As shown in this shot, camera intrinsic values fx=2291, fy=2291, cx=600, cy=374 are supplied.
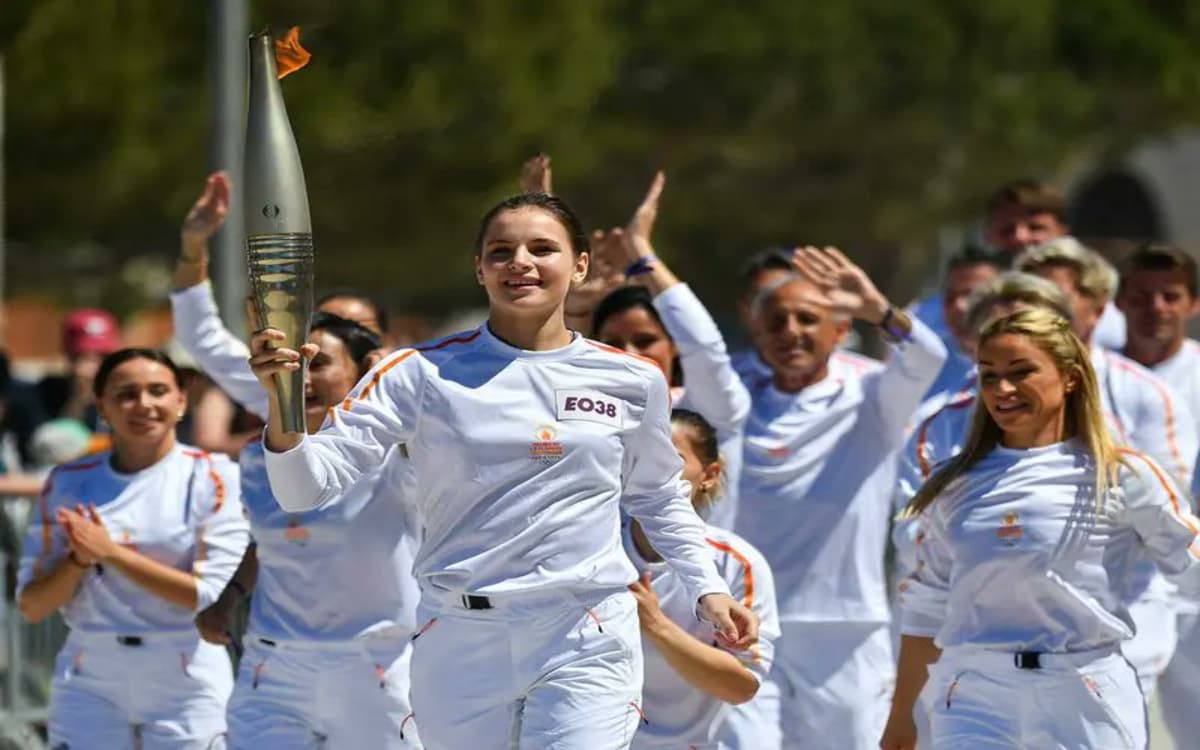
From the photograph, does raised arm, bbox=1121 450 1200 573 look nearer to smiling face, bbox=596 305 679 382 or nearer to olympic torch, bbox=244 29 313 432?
smiling face, bbox=596 305 679 382

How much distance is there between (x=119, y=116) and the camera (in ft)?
66.7

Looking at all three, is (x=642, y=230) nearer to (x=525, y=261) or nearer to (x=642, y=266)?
(x=642, y=266)

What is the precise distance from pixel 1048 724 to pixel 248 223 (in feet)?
8.68

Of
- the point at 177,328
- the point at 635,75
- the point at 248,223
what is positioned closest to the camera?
the point at 248,223

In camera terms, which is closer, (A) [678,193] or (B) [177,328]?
(B) [177,328]

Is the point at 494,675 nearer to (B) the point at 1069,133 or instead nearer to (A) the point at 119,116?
(A) the point at 119,116

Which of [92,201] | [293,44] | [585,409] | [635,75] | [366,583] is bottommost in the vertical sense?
[366,583]

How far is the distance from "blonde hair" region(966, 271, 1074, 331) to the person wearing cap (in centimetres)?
582

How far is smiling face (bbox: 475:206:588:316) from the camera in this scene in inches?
222

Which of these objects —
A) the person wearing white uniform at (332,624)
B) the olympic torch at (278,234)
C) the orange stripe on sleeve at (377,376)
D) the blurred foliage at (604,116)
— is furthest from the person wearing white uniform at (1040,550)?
the blurred foliage at (604,116)

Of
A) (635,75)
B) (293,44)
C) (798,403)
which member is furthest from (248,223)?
(635,75)

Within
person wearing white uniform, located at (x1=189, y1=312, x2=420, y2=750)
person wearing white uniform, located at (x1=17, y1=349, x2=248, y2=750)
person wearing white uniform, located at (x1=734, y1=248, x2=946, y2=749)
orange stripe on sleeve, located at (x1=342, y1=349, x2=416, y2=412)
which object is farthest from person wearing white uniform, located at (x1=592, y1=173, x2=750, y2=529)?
orange stripe on sleeve, located at (x1=342, y1=349, x2=416, y2=412)

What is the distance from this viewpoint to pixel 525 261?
564 cm

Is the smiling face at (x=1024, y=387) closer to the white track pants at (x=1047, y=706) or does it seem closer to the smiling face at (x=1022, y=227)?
the white track pants at (x=1047, y=706)
